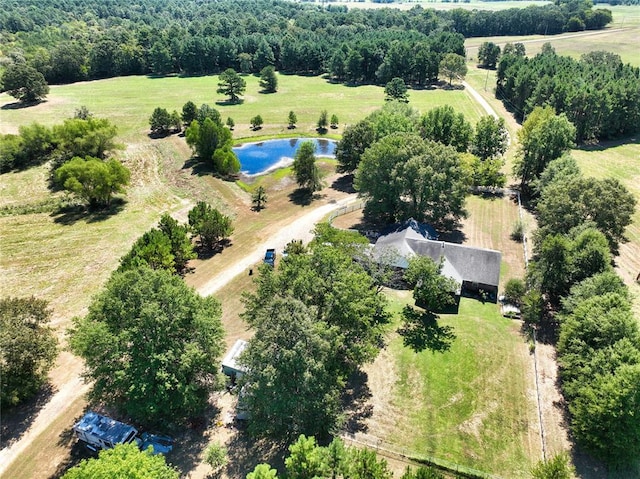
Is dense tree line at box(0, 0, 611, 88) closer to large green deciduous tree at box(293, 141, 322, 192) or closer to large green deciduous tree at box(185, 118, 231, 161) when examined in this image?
large green deciduous tree at box(185, 118, 231, 161)

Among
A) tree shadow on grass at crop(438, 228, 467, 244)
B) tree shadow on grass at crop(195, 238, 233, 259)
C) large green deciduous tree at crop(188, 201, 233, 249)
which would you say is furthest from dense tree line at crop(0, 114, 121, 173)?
tree shadow on grass at crop(438, 228, 467, 244)

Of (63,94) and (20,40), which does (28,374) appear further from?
(20,40)

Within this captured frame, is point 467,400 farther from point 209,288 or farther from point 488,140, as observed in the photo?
point 488,140

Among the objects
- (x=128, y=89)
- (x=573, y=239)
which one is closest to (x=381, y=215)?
(x=573, y=239)

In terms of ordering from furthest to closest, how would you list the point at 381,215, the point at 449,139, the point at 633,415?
1. the point at 449,139
2. the point at 381,215
3. the point at 633,415

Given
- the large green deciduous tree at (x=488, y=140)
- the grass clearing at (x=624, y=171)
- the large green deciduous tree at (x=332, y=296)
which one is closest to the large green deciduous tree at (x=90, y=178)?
the large green deciduous tree at (x=332, y=296)

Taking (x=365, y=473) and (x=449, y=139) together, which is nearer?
(x=365, y=473)

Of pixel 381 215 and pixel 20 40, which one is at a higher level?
pixel 20 40

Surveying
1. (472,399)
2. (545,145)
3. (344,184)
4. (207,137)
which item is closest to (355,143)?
(344,184)
